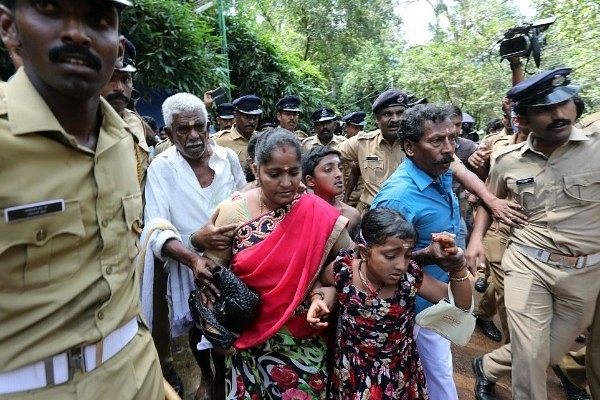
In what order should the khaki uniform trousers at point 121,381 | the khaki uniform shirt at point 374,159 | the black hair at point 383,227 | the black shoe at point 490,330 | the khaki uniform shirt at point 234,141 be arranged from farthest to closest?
the khaki uniform shirt at point 234,141 < the khaki uniform shirt at point 374,159 < the black shoe at point 490,330 < the black hair at point 383,227 < the khaki uniform trousers at point 121,381

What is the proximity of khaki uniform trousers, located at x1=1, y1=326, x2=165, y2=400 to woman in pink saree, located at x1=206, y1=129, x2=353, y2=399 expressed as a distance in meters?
0.62

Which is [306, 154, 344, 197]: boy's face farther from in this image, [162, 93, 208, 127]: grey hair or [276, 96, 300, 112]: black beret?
[276, 96, 300, 112]: black beret

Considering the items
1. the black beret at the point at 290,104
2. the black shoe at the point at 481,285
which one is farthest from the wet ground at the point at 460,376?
the black beret at the point at 290,104

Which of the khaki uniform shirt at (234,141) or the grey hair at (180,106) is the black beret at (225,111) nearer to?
the khaki uniform shirt at (234,141)

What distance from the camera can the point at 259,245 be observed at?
1.96 metres

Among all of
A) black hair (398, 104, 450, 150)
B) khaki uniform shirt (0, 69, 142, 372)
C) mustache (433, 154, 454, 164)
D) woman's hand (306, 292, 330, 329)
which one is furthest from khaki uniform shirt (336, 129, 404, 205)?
khaki uniform shirt (0, 69, 142, 372)

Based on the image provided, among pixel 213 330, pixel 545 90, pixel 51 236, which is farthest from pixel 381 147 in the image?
pixel 51 236

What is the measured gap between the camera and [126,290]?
4.27ft

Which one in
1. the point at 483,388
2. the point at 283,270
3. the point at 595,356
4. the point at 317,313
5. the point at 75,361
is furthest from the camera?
the point at 483,388

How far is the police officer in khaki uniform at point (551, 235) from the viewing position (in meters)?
2.59

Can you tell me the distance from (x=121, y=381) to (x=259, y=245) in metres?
0.86

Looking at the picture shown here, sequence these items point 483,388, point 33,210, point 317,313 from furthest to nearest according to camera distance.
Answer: point 483,388
point 317,313
point 33,210

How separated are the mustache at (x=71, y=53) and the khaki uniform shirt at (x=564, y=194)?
8.60ft

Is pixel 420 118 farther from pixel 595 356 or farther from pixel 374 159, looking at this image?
pixel 374 159
